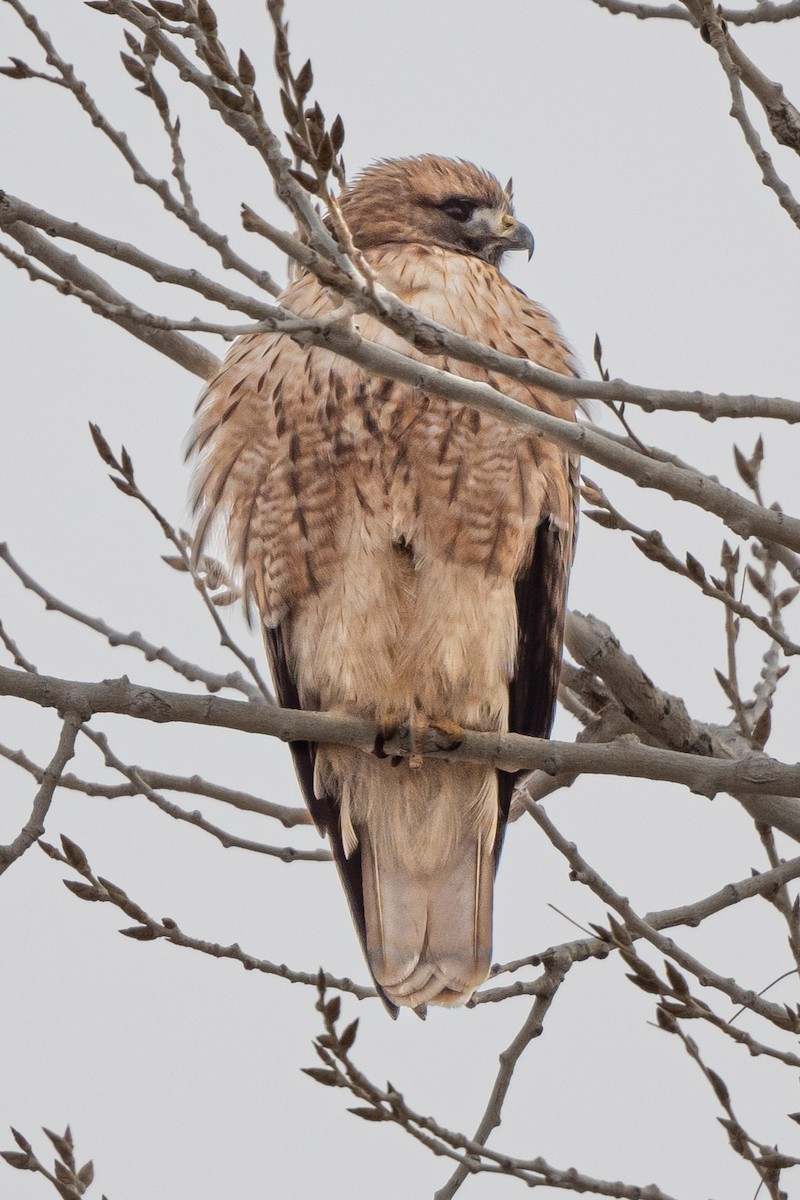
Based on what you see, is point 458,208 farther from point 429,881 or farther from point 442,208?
point 429,881

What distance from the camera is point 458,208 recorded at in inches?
164

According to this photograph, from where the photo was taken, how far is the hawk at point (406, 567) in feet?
10.7

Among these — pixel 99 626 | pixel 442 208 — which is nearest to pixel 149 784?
pixel 99 626

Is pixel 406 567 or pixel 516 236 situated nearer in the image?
pixel 406 567

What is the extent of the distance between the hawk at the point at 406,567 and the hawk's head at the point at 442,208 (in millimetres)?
209

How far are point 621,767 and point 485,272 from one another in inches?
65.4

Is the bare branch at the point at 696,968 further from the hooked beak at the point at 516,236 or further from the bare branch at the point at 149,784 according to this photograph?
the hooked beak at the point at 516,236

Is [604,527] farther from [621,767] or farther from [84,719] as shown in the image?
[84,719]

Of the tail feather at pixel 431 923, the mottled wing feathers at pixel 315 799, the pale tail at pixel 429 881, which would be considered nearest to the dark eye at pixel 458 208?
the mottled wing feathers at pixel 315 799

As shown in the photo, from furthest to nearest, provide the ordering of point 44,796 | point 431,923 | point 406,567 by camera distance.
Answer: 1. point 431,923
2. point 406,567
3. point 44,796

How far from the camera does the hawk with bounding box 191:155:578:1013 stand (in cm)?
325

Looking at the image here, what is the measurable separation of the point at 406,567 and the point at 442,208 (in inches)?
54.3

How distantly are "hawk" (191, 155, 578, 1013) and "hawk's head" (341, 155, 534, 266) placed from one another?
209 millimetres

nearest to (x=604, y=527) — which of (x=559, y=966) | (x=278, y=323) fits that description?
(x=559, y=966)
